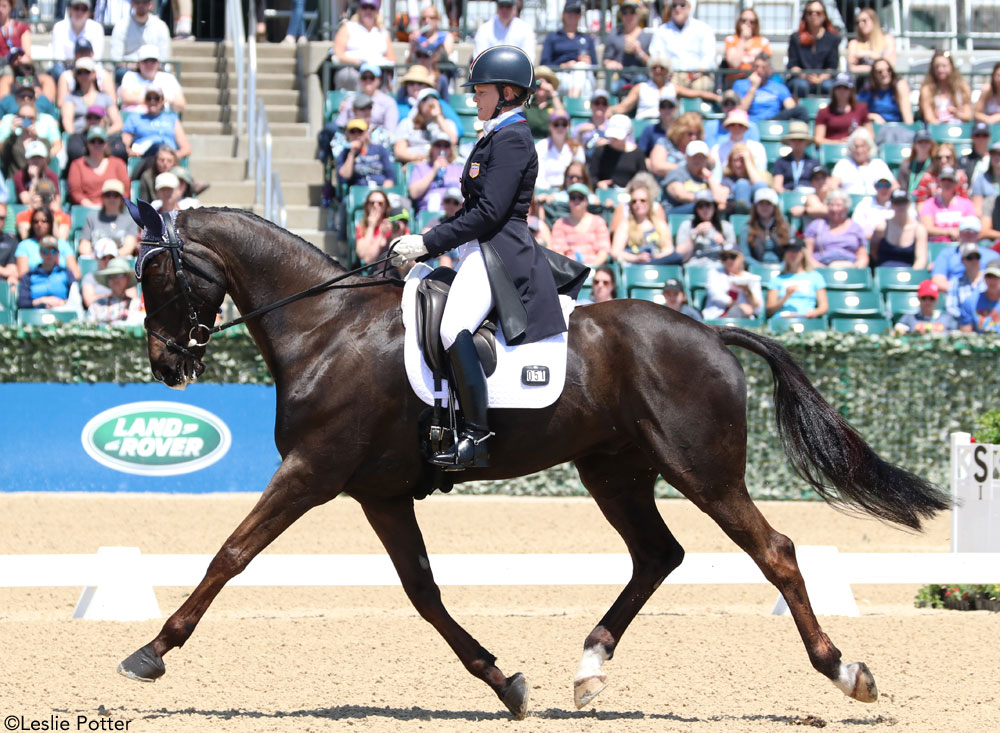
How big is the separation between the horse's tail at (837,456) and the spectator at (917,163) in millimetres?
8915

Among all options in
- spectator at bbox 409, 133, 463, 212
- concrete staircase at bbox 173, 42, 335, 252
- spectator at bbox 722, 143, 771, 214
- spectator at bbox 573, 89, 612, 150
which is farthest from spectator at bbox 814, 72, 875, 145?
concrete staircase at bbox 173, 42, 335, 252

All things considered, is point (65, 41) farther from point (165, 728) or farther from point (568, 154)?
point (165, 728)

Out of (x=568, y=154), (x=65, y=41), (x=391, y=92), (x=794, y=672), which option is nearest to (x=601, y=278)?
(x=568, y=154)

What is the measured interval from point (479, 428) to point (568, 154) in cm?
866

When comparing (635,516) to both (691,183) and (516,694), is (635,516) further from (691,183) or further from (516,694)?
(691,183)

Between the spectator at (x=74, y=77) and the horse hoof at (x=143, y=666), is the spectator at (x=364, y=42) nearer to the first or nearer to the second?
the spectator at (x=74, y=77)

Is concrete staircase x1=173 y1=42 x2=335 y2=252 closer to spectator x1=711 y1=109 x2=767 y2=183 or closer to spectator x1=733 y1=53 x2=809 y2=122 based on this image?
spectator x1=711 y1=109 x2=767 y2=183

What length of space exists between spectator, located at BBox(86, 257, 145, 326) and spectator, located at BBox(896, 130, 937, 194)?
756 cm

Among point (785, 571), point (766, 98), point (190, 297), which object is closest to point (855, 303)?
point (766, 98)

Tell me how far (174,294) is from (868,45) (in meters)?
12.3

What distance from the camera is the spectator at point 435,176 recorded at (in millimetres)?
13219

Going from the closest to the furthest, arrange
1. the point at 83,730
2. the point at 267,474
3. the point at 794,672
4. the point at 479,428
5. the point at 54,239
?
the point at 83,730, the point at 479,428, the point at 794,672, the point at 267,474, the point at 54,239

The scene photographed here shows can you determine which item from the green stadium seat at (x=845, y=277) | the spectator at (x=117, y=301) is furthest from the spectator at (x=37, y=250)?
the green stadium seat at (x=845, y=277)

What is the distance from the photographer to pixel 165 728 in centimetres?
514
